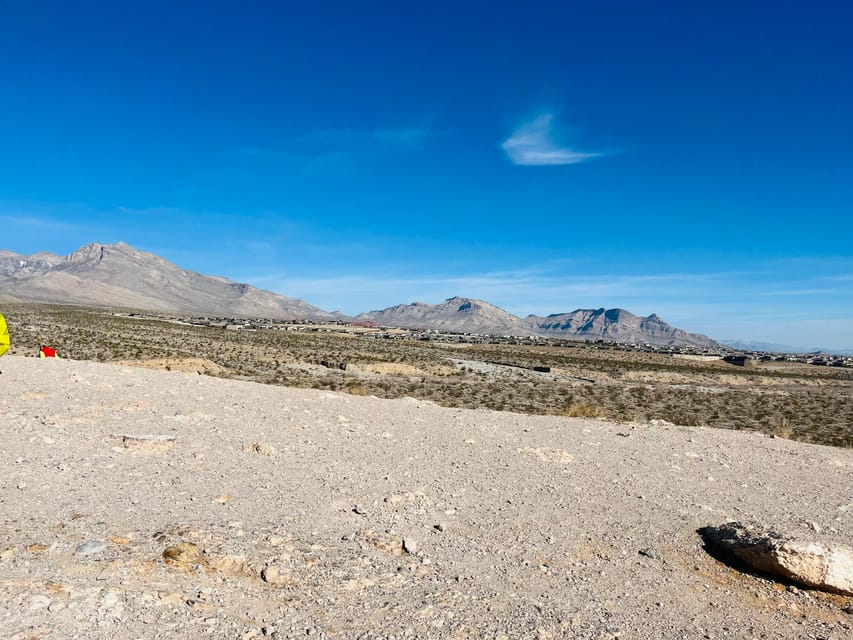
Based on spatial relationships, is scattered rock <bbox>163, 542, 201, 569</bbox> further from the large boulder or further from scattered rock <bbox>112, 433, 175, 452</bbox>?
the large boulder

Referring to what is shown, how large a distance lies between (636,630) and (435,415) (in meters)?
8.74

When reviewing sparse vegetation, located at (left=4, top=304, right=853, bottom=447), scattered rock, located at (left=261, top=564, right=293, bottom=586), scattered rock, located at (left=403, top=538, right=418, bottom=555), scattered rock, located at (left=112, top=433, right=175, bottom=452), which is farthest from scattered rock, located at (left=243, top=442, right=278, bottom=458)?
sparse vegetation, located at (left=4, top=304, right=853, bottom=447)

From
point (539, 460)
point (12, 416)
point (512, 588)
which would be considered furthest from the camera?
point (539, 460)

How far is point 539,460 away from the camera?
10.2 metres

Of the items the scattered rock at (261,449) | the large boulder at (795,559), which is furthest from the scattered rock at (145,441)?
the large boulder at (795,559)

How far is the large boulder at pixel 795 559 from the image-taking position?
587cm

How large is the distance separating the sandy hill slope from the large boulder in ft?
0.53

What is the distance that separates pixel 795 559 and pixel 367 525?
4.69 metres

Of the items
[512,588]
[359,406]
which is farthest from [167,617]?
[359,406]

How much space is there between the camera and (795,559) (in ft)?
19.7

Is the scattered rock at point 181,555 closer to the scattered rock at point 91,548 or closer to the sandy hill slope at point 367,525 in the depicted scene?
the sandy hill slope at point 367,525

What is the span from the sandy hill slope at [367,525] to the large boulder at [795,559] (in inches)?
6.4

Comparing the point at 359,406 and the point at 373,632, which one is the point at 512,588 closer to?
the point at 373,632

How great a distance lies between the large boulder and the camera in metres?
5.87
